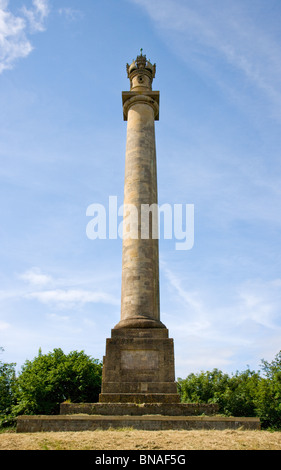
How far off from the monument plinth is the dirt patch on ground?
3.25 m

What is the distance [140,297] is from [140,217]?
3837 millimetres

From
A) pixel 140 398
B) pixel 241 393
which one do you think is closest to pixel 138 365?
pixel 140 398

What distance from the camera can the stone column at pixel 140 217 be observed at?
621 inches

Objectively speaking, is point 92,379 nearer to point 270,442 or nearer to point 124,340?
point 124,340

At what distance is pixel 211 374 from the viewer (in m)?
36.9

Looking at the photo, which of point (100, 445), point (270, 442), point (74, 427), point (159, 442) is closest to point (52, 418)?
point (74, 427)

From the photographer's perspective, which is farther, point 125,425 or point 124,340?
point 124,340

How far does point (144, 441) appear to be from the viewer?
29.5 ft

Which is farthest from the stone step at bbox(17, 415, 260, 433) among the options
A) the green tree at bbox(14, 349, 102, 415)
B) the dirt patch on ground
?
the green tree at bbox(14, 349, 102, 415)

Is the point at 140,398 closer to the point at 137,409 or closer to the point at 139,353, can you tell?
the point at 137,409

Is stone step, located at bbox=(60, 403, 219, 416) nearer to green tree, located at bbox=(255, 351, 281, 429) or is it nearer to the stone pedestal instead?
the stone pedestal

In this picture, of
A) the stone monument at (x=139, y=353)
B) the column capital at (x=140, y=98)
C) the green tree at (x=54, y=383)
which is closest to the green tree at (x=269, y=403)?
the green tree at (x=54, y=383)

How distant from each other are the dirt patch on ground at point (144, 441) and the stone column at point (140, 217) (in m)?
5.38
